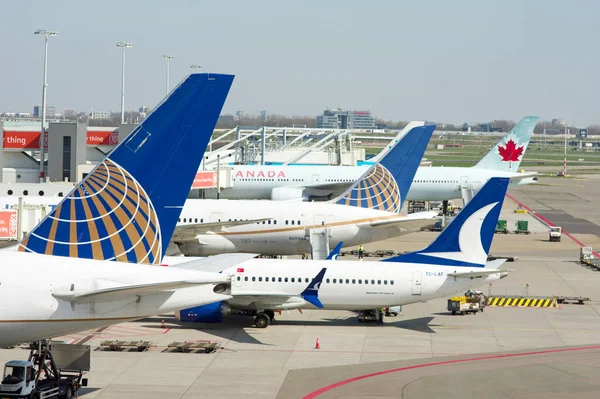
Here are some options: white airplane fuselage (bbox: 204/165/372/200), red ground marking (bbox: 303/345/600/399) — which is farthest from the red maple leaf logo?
red ground marking (bbox: 303/345/600/399)

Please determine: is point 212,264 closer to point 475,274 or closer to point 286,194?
point 475,274

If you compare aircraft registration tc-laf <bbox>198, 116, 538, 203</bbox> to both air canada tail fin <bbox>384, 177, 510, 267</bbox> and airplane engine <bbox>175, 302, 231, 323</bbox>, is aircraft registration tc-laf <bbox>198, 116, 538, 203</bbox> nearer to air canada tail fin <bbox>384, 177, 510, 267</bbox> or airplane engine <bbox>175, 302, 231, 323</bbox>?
air canada tail fin <bbox>384, 177, 510, 267</bbox>

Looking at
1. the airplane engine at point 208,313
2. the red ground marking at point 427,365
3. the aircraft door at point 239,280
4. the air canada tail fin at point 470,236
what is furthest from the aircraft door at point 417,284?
the airplane engine at point 208,313

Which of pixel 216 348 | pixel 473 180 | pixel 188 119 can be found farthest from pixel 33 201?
pixel 473 180

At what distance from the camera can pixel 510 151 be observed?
84.9 meters

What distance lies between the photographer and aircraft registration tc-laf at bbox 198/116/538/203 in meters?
77.3

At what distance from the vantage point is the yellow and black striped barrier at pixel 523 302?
42094 millimetres

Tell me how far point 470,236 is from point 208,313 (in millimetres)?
10862

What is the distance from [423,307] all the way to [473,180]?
137ft

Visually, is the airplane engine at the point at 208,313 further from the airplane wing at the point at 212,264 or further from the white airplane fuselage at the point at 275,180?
the white airplane fuselage at the point at 275,180

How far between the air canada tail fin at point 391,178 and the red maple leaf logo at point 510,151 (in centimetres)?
3186

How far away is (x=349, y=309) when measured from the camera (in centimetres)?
3688

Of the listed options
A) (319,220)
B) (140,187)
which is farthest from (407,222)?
(140,187)

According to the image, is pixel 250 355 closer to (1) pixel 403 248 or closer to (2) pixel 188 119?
(2) pixel 188 119
